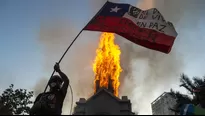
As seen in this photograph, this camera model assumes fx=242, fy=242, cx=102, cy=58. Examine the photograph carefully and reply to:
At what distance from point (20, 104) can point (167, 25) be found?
886 inches

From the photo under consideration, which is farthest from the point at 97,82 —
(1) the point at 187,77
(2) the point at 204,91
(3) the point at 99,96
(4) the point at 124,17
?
(4) the point at 124,17

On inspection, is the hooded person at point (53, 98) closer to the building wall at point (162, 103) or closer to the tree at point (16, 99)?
the tree at point (16, 99)

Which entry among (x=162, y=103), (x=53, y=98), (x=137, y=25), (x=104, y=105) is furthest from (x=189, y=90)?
(x=162, y=103)

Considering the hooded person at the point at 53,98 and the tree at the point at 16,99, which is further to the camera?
the tree at the point at 16,99

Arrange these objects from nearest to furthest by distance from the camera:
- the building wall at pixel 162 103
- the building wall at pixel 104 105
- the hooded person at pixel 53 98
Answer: the hooded person at pixel 53 98 → the building wall at pixel 104 105 → the building wall at pixel 162 103

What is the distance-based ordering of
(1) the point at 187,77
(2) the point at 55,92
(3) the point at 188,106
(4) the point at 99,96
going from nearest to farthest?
(3) the point at 188,106 → (2) the point at 55,92 → (1) the point at 187,77 → (4) the point at 99,96

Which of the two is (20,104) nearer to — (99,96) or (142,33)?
(99,96)

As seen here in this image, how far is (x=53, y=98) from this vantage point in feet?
22.5

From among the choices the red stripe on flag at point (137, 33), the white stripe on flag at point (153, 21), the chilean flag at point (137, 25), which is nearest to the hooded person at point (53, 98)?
the chilean flag at point (137, 25)

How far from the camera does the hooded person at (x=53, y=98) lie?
6309 mm

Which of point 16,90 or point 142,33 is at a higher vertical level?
point 16,90

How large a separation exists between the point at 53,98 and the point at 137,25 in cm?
595

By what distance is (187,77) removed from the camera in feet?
71.2

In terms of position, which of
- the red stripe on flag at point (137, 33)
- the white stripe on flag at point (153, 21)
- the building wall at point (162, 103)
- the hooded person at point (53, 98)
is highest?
the building wall at point (162, 103)
